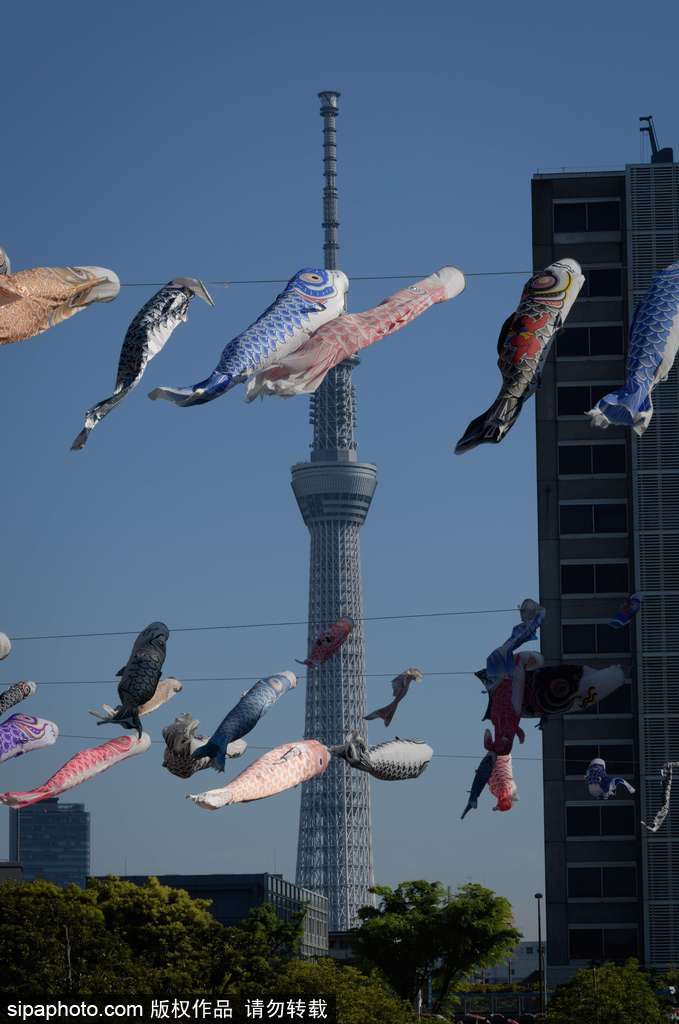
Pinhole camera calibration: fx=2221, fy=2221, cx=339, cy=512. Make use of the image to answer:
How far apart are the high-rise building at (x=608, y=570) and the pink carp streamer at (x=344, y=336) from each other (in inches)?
1917

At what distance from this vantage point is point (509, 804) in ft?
130

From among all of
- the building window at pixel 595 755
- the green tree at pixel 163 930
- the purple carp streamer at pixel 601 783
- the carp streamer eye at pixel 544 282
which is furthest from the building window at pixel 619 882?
the carp streamer eye at pixel 544 282

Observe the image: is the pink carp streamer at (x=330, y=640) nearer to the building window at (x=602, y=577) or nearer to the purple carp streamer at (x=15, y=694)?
the purple carp streamer at (x=15, y=694)

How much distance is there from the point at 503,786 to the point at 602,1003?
19321 millimetres

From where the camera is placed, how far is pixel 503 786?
3947 cm

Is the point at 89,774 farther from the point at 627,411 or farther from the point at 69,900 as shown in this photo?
the point at 69,900

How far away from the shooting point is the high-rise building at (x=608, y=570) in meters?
84.6

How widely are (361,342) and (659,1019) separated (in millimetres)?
28308

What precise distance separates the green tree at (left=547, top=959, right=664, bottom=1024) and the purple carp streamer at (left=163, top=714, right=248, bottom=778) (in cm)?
2318

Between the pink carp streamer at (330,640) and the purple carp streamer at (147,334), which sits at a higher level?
the purple carp streamer at (147,334)

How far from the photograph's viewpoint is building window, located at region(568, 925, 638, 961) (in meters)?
84.5

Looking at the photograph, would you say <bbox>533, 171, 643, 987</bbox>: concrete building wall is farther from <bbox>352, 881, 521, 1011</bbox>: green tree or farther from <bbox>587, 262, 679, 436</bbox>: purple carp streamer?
<bbox>587, 262, 679, 436</bbox>: purple carp streamer

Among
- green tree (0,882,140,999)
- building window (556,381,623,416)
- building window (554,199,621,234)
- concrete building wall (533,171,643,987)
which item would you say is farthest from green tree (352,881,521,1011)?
building window (554,199,621,234)

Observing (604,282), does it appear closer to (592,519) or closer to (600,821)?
(592,519)
